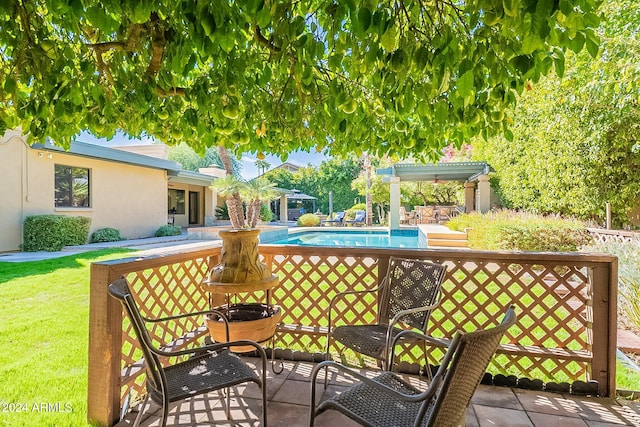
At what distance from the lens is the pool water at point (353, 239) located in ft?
46.7

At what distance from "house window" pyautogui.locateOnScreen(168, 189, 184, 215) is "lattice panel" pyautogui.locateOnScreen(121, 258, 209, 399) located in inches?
570

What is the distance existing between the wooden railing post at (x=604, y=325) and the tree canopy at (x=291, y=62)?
155 centimetres

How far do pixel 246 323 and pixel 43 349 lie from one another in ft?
7.00

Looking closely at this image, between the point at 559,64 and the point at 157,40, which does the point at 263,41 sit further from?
the point at 559,64

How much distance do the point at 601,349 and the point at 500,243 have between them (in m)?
5.09

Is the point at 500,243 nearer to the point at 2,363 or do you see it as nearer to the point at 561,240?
the point at 561,240

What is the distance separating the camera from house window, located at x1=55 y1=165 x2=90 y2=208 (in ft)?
34.0

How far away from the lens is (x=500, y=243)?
7547mm

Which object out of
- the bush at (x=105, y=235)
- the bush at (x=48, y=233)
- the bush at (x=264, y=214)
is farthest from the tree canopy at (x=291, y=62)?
the bush at (x=264, y=214)

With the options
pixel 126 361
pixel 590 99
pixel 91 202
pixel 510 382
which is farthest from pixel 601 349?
pixel 91 202

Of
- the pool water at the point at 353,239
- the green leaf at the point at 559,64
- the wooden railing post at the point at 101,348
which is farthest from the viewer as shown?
the pool water at the point at 353,239

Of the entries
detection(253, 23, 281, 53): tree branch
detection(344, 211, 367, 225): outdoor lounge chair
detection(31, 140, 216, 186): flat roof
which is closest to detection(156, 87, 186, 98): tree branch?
detection(253, 23, 281, 53): tree branch

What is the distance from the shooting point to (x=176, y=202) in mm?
17703

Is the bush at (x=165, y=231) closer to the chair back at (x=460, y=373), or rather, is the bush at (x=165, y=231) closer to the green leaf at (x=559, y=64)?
the chair back at (x=460, y=373)
